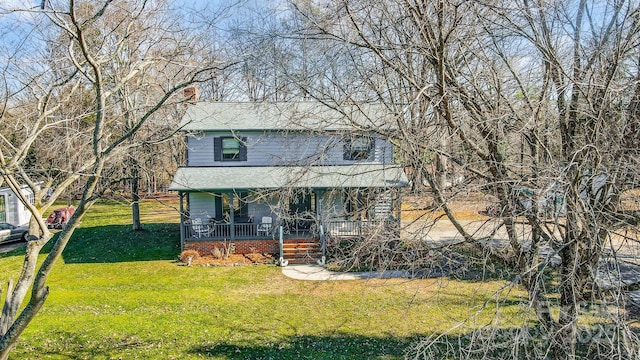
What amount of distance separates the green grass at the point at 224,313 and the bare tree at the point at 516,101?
1.53 meters

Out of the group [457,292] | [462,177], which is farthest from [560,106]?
[457,292]

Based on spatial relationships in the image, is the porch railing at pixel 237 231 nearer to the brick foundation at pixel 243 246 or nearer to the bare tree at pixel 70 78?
the brick foundation at pixel 243 246

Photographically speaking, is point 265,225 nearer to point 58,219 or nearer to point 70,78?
point 70,78

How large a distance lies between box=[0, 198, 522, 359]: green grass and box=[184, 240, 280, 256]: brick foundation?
1.14m

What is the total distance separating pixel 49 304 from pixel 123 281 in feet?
Result: 8.90

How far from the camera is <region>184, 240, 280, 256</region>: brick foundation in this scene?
17.0 meters

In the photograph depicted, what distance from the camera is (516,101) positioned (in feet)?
19.8

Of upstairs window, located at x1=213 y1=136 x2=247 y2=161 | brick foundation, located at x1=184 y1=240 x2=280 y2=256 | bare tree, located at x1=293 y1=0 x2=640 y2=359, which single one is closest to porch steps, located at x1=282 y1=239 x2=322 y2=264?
brick foundation, located at x1=184 y1=240 x2=280 y2=256

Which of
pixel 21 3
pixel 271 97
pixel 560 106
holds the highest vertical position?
pixel 21 3

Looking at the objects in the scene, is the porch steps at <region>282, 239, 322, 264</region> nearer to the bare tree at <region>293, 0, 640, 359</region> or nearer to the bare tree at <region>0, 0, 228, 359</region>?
the bare tree at <region>0, 0, 228, 359</region>

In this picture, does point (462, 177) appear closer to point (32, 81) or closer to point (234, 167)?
point (32, 81)

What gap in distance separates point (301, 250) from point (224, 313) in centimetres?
611

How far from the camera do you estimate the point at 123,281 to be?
46.7ft

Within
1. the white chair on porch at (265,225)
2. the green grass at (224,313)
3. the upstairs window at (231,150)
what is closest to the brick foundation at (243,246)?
the white chair on porch at (265,225)
